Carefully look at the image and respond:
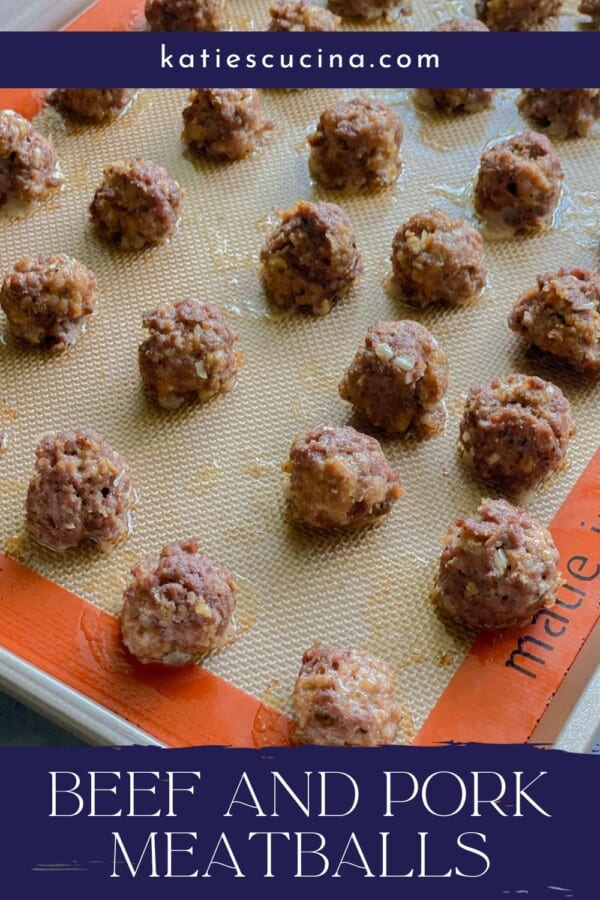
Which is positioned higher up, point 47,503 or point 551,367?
point 551,367

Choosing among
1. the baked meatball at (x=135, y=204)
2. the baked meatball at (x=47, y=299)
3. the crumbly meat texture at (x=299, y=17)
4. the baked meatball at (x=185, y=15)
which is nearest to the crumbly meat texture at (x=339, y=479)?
the baked meatball at (x=47, y=299)

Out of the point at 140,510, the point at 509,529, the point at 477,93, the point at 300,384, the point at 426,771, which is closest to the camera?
the point at 426,771

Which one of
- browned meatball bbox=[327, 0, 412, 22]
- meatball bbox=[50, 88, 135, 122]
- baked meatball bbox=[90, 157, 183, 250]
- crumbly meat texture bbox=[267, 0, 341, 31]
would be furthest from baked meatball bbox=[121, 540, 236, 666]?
browned meatball bbox=[327, 0, 412, 22]

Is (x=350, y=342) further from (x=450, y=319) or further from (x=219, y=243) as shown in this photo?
(x=219, y=243)

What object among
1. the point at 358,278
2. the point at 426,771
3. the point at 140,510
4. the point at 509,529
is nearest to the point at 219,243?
the point at 358,278

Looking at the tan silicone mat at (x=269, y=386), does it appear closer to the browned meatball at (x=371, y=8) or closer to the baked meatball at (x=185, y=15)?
the baked meatball at (x=185, y=15)

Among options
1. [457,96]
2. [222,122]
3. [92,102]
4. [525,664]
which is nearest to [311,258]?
[222,122]
